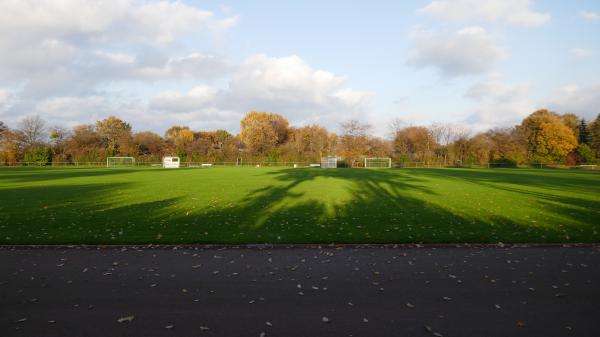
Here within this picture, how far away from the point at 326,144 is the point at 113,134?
164 ft

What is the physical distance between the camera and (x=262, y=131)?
285ft

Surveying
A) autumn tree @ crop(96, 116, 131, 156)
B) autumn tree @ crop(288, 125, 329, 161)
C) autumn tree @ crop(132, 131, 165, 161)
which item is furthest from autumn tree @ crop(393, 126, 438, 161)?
autumn tree @ crop(96, 116, 131, 156)

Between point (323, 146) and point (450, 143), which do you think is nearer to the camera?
point (450, 143)

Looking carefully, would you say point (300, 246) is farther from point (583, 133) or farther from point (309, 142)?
point (583, 133)

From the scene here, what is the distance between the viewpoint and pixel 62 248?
7.49 metres

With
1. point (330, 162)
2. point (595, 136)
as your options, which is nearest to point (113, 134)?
point (330, 162)

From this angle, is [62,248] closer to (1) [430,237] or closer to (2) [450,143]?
(1) [430,237]

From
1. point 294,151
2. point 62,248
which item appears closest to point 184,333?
point 62,248

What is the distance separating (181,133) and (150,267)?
9807 centimetres

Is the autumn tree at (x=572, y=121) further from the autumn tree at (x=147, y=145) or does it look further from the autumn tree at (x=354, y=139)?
the autumn tree at (x=147, y=145)

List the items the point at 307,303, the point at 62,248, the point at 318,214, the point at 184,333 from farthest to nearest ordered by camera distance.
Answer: the point at 318,214 → the point at 62,248 → the point at 307,303 → the point at 184,333

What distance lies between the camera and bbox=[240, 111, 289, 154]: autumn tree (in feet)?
279

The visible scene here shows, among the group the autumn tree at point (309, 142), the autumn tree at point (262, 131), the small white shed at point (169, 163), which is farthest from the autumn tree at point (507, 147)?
the small white shed at point (169, 163)

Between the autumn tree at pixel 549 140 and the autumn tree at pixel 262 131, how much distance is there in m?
54.3
